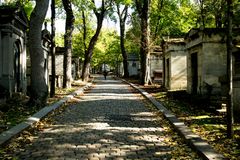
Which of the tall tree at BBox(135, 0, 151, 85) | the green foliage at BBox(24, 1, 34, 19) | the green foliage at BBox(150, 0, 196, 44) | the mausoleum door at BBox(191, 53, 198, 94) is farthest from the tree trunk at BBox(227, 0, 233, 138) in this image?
the green foliage at BBox(150, 0, 196, 44)

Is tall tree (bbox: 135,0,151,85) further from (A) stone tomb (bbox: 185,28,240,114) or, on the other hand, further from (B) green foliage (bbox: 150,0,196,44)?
(A) stone tomb (bbox: 185,28,240,114)

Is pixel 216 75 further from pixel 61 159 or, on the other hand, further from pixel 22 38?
pixel 22 38

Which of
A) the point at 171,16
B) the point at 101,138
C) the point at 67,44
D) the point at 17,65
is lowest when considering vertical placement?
the point at 101,138

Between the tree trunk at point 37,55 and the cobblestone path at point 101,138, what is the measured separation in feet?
7.31

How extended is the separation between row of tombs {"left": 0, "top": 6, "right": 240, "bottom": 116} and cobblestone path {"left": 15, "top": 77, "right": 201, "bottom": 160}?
314 centimetres

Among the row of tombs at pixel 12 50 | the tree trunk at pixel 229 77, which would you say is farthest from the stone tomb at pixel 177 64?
the tree trunk at pixel 229 77

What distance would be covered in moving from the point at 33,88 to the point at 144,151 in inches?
356

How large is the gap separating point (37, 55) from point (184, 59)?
12258 mm

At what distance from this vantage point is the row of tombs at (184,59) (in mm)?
15836

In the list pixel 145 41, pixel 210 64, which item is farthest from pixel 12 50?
pixel 145 41

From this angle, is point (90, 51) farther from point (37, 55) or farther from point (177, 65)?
point (37, 55)

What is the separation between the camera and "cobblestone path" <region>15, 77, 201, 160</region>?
25.7ft

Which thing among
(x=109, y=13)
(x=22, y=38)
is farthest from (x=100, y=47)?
(x=22, y=38)

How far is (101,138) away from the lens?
375 inches
